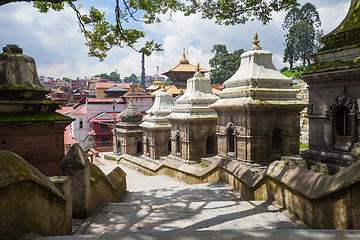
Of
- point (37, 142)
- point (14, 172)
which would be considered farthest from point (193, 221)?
point (37, 142)

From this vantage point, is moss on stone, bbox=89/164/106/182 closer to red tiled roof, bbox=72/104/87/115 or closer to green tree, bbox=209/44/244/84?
red tiled roof, bbox=72/104/87/115

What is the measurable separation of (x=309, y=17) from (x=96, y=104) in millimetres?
53551

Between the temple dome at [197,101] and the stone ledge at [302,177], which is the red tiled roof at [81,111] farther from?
the stone ledge at [302,177]

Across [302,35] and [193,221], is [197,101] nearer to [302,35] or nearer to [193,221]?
[193,221]

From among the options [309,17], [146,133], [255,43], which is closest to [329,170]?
[255,43]

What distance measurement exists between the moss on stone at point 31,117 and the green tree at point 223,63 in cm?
5946

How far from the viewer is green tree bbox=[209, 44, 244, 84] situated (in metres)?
67.2

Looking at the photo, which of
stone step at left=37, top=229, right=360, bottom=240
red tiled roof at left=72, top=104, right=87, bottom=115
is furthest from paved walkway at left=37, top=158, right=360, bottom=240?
red tiled roof at left=72, top=104, right=87, bottom=115

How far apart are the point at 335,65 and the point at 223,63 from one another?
60590 mm

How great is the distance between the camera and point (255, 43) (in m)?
15.7

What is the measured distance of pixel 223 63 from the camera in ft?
229

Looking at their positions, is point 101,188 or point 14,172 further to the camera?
point 101,188

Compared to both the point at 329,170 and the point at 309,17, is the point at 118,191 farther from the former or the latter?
the point at 309,17

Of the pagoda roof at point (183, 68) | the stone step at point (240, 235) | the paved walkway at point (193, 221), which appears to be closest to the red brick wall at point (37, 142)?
the paved walkway at point (193, 221)
